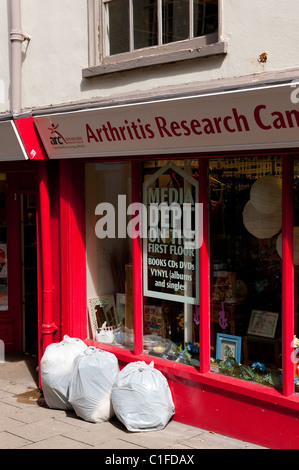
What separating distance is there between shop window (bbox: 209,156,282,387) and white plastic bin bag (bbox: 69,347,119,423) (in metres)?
1.08

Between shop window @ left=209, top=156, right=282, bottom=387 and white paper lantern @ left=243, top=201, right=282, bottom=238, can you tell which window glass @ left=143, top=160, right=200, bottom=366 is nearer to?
shop window @ left=209, top=156, right=282, bottom=387

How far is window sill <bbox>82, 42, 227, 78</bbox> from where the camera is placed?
5.57m

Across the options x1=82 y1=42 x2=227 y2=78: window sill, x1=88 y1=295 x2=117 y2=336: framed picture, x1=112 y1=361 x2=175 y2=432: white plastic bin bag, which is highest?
x1=82 y1=42 x2=227 y2=78: window sill

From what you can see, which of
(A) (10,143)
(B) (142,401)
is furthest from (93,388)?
(A) (10,143)

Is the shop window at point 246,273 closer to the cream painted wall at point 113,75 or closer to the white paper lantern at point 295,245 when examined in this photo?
the white paper lantern at point 295,245

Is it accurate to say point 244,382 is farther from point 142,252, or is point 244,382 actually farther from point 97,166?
point 97,166

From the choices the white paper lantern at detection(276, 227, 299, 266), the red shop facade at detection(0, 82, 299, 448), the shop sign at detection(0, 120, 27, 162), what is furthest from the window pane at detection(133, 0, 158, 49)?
the white paper lantern at detection(276, 227, 299, 266)

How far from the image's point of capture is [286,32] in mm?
5059

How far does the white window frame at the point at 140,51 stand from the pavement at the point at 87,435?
3414mm

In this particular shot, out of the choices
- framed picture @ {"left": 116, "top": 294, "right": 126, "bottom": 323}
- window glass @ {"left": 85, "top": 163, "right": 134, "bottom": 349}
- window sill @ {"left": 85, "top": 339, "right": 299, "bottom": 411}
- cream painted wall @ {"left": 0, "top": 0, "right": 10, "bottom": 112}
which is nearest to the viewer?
window sill @ {"left": 85, "top": 339, "right": 299, "bottom": 411}

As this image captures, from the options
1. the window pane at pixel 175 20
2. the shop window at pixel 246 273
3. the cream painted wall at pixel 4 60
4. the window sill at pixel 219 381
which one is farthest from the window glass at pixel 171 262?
the cream painted wall at pixel 4 60

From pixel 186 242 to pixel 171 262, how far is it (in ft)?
1.04

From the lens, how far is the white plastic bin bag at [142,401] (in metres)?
6.00

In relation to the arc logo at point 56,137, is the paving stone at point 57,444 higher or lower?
lower
